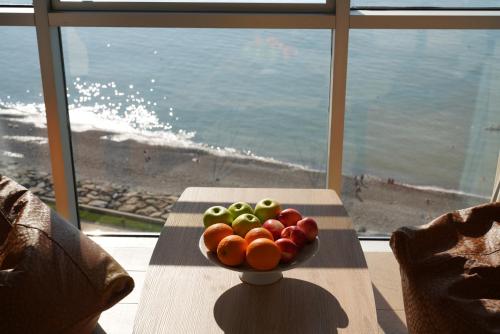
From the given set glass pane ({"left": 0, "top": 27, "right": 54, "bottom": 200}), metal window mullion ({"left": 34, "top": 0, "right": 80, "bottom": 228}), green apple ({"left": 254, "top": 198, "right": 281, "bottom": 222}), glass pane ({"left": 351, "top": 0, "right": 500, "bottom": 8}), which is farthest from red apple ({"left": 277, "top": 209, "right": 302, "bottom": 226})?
glass pane ({"left": 0, "top": 27, "right": 54, "bottom": 200})

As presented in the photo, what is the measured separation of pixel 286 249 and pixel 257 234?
0.09 metres

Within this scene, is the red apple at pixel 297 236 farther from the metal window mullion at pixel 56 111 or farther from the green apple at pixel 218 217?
the metal window mullion at pixel 56 111

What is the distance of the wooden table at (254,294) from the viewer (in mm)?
1655

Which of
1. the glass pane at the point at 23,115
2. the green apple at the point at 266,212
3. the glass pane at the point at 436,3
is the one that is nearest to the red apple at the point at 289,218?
the green apple at the point at 266,212

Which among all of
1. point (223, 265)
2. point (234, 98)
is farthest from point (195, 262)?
point (234, 98)

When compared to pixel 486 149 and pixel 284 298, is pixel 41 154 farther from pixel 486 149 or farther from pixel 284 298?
pixel 486 149

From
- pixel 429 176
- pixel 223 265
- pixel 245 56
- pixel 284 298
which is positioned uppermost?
pixel 245 56

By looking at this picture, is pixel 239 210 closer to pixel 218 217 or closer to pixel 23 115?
pixel 218 217

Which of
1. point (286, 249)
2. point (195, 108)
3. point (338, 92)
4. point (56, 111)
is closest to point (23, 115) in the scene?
point (56, 111)

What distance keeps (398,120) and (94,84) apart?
158cm

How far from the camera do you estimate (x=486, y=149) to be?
10.4ft

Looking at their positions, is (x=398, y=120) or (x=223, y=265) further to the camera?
(x=398, y=120)

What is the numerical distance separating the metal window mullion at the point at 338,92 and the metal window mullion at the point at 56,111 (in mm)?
1379

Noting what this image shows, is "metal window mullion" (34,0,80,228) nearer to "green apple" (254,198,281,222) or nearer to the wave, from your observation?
the wave
